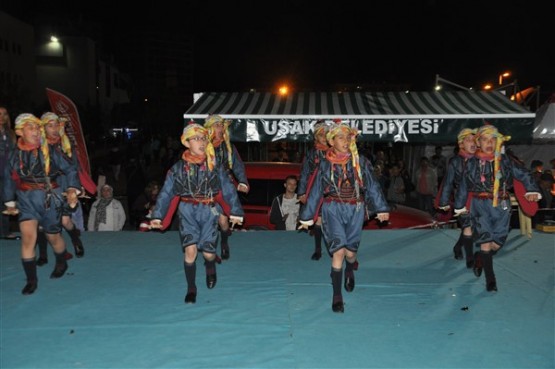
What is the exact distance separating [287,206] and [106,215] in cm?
312

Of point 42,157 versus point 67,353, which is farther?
point 42,157

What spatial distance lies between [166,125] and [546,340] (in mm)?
54926

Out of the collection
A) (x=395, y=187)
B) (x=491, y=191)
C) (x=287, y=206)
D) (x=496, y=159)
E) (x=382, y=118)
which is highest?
(x=382, y=118)

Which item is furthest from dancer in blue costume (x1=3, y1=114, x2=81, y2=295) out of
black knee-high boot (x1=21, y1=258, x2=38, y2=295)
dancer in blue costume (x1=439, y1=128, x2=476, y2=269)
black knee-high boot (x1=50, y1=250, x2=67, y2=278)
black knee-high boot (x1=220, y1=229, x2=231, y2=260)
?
dancer in blue costume (x1=439, y1=128, x2=476, y2=269)

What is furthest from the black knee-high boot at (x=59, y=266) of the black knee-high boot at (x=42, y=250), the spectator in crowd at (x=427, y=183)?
the spectator in crowd at (x=427, y=183)

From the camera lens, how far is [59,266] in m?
6.78

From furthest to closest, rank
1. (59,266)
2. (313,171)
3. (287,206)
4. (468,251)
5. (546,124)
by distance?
(546,124) < (287,206) < (313,171) < (468,251) < (59,266)

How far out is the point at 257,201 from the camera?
929cm

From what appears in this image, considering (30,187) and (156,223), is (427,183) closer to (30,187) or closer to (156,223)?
(156,223)

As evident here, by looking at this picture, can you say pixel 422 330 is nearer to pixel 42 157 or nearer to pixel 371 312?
pixel 371 312

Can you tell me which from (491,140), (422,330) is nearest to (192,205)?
(422,330)

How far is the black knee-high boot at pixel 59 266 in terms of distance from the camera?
6738mm

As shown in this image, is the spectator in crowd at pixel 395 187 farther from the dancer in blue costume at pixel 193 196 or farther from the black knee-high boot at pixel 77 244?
the dancer in blue costume at pixel 193 196

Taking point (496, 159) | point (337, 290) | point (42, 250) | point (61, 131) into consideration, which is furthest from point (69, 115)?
point (496, 159)
